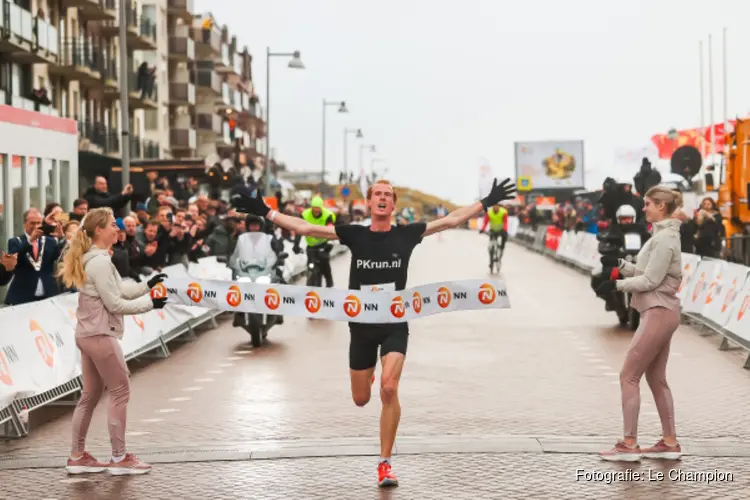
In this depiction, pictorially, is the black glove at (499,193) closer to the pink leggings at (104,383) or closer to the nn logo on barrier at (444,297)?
the nn logo on barrier at (444,297)

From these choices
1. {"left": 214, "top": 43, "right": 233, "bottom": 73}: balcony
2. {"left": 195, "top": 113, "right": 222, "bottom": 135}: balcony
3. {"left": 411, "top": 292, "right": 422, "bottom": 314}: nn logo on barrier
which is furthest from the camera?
{"left": 214, "top": 43, "right": 233, "bottom": 73}: balcony

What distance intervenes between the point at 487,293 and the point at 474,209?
561 mm

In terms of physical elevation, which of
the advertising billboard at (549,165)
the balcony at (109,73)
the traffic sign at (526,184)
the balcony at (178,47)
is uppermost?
the balcony at (178,47)

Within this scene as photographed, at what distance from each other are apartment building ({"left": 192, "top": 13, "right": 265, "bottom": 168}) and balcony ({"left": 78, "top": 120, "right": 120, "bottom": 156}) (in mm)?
26133

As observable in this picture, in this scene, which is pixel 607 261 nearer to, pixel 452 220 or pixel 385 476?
pixel 452 220

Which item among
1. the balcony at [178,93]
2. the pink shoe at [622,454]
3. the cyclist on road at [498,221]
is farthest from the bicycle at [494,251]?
the balcony at [178,93]

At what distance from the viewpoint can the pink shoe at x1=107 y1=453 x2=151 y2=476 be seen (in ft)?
32.8

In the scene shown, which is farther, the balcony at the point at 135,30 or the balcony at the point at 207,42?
the balcony at the point at 207,42

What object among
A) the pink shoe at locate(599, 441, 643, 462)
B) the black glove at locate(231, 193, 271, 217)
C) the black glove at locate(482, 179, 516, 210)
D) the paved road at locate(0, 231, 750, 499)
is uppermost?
the black glove at locate(482, 179, 516, 210)

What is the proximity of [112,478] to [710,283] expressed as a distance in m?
12.9

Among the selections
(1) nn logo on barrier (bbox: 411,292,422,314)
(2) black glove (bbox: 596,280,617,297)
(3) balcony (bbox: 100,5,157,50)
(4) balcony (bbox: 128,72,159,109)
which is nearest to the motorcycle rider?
(2) black glove (bbox: 596,280,617,297)

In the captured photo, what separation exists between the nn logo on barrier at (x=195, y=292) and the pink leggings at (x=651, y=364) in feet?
9.91

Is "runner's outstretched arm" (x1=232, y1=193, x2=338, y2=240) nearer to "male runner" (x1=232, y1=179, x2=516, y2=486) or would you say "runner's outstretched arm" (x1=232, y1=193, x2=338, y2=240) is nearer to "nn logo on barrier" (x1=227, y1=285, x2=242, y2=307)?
"male runner" (x1=232, y1=179, x2=516, y2=486)

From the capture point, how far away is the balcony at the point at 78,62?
2367 inches
